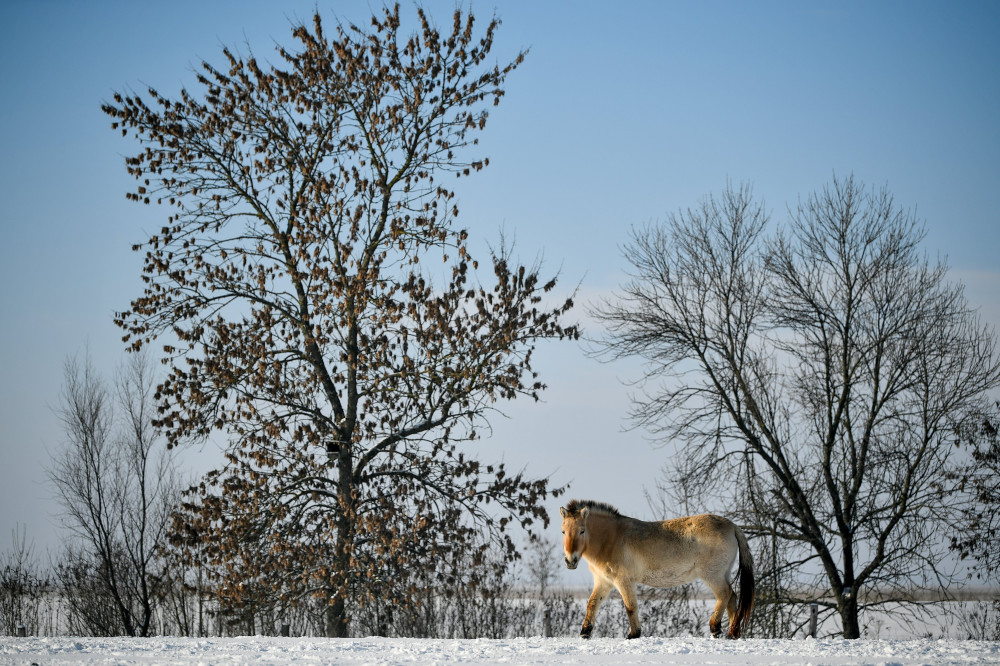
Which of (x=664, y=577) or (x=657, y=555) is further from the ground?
(x=657, y=555)

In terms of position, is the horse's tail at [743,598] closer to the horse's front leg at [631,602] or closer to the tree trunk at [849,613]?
the horse's front leg at [631,602]

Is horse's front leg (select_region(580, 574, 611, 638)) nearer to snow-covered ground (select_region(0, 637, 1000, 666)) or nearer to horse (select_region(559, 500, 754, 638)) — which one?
horse (select_region(559, 500, 754, 638))

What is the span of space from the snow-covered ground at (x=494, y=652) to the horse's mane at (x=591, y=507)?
142 cm

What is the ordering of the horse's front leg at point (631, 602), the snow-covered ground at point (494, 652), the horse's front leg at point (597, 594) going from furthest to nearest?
1. the horse's front leg at point (597, 594)
2. the horse's front leg at point (631, 602)
3. the snow-covered ground at point (494, 652)

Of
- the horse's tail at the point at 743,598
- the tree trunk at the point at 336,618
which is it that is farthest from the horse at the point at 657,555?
the tree trunk at the point at 336,618

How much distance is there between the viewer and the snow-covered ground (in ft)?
25.7

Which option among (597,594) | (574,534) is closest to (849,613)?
(597,594)

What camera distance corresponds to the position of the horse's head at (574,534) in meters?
9.78

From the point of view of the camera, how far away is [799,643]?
371 inches

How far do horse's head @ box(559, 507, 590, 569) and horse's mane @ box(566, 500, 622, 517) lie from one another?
1.4 inches

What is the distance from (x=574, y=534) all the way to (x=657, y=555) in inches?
51.0

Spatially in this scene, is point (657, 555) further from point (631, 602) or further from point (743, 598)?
point (743, 598)

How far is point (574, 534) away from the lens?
9.88 m

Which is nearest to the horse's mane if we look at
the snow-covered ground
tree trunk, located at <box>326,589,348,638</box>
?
the snow-covered ground
